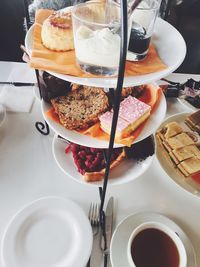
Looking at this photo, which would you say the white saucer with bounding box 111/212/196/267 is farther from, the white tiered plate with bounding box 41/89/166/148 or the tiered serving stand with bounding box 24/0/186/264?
the white tiered plate with bounding box 41/89/166/148

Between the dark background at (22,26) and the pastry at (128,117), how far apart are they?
4.23ft

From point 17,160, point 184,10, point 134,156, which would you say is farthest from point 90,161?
point 184,10

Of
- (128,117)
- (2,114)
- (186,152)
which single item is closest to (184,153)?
(186,152)

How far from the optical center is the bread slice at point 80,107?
0.56 meters

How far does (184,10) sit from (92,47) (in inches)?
64.6

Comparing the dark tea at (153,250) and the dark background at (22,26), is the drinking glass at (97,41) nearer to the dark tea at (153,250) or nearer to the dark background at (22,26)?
the dark tea at (153,250)

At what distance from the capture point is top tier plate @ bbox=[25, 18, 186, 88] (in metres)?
0.44

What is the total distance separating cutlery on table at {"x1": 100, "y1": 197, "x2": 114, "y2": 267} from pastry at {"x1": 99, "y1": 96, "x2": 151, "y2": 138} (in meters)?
0.18

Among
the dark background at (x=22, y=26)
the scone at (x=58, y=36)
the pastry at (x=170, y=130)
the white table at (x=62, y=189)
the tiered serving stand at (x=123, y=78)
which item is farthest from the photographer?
the dark background at (x=22, y=26)

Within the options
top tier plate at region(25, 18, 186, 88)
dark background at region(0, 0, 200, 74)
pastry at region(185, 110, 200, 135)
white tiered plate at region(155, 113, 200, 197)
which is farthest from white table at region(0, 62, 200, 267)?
dark background at region(0, 0, 200, 74)

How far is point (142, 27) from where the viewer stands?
1.57 ft

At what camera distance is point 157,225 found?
1.72ft

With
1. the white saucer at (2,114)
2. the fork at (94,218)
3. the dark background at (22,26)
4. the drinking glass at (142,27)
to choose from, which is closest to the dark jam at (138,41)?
the drinking glass at (142,27)

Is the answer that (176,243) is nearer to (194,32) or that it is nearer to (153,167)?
(153,167)
